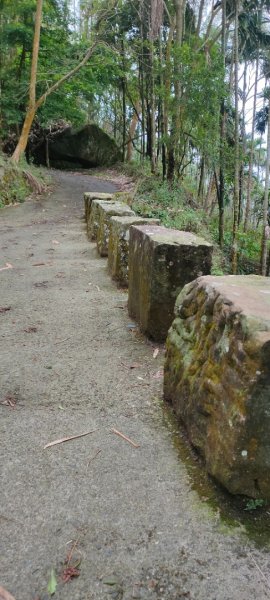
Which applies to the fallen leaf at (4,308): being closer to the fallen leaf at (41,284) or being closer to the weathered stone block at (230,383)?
the fallen leaf at (41,284)

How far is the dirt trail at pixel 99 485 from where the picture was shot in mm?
1484

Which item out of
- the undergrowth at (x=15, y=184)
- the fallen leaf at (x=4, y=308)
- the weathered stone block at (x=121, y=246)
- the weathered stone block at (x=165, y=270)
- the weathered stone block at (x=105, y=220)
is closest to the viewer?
the weathered stone block at (x=165, y=270)

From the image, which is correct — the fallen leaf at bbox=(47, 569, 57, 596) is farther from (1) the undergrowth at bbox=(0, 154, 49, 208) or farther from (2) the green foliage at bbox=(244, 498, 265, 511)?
(1) the undergrowth at bbox=(0, 154, 49, 208)

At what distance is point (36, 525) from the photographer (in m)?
1.72

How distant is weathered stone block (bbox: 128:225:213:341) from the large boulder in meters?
20.6

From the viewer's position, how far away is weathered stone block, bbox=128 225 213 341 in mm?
3180

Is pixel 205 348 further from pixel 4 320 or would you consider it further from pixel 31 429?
pixel 4 320

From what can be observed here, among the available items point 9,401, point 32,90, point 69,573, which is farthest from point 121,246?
point 32,90

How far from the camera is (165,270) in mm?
3191

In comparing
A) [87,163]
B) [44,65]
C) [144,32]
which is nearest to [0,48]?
[44,65]

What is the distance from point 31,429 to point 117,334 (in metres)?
1.40

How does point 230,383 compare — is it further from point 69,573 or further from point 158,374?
point 158,374

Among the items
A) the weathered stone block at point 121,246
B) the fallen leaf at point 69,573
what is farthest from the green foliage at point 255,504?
the weathered stone block at point 121,246

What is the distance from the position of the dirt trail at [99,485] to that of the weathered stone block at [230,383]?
0.62 ft
